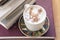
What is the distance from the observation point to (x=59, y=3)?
2.67 ft

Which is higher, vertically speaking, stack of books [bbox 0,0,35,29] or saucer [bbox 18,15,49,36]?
stack of books [bbox 0,0,35,29]

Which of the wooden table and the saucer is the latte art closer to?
the saucer

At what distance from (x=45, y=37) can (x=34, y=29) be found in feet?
0.19

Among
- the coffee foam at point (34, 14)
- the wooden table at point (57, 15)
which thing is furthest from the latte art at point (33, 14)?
the wooden table at point (57, 15)

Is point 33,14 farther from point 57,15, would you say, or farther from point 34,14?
point 57,15

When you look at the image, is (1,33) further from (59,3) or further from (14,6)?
(59,3)

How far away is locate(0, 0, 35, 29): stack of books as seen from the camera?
1.87ft

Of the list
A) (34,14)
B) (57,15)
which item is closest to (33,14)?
(34,14)

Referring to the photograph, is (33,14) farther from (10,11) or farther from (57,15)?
(57,15)

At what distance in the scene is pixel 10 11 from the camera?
1.90ft

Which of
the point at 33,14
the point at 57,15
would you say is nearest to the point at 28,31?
the point at 33,14

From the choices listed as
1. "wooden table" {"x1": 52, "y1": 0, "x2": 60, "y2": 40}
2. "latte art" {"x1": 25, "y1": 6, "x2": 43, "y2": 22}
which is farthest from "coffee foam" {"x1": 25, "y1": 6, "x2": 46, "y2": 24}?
"wooden table" {"x1": 52, "y1": 0, "x2": 60, "y2": 40}

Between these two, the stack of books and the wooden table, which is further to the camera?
the wooden table

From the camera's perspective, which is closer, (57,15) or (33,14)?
(33,14)
